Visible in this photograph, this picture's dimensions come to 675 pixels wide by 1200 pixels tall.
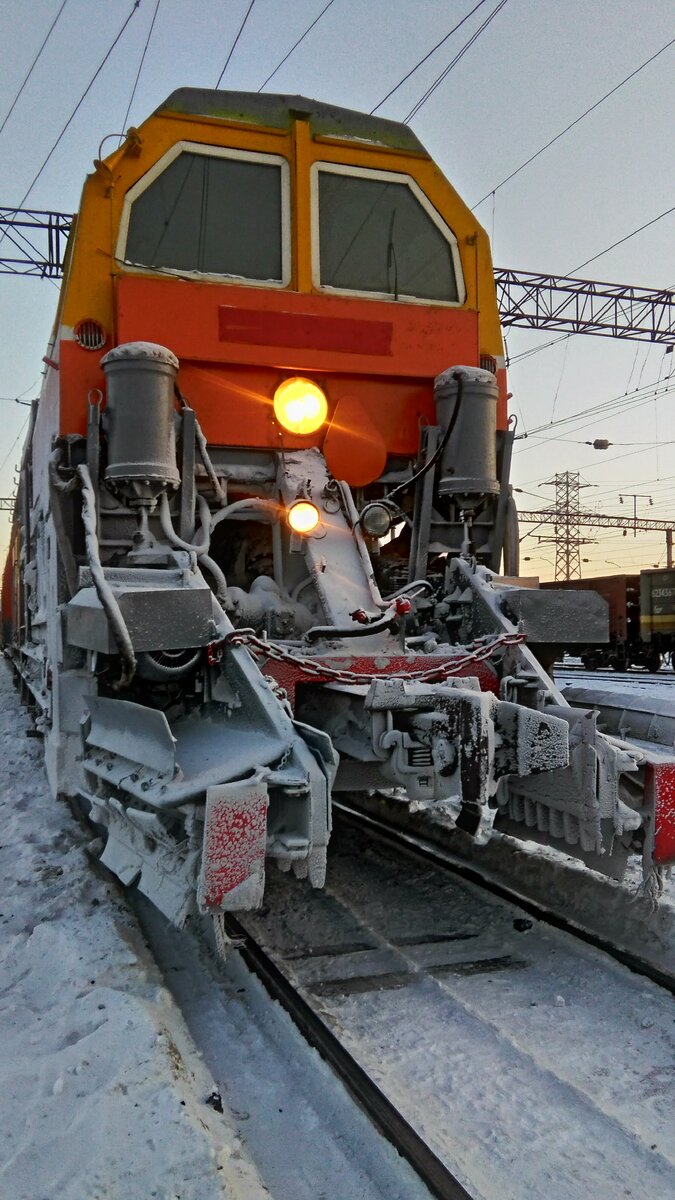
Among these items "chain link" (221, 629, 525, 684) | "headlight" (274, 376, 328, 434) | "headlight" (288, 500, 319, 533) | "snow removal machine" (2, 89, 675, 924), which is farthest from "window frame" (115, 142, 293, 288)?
"chain link" (221, 629, 525, 684)

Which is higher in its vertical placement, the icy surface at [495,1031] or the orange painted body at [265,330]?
the orange painted body at [265,330]

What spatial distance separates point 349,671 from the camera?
13.2 feet

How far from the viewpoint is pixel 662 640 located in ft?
75.7

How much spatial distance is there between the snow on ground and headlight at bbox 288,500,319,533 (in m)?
2.07

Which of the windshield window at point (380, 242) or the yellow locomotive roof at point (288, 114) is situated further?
the windshield window at point (380, 242)

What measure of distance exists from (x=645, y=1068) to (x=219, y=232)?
15.8 feet

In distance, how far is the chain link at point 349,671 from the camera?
3.78m

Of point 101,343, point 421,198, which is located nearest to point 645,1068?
point 101,343

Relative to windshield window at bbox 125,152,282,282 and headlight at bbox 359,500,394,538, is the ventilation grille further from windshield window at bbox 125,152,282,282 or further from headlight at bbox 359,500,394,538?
headlight at bbox 359,500,394,538

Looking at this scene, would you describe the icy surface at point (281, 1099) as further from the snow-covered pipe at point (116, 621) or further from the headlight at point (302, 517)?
the headlight at point (302, 517)

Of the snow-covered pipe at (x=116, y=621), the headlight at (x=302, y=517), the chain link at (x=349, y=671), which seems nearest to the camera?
the snow-covered pipe at (x=116, y=621)

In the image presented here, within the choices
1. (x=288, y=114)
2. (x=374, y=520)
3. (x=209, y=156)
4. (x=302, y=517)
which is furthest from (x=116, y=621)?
(x=288, y=114)

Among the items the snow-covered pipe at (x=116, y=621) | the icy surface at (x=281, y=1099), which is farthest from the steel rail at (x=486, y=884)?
the snow-covered pipe at (x=116, y=621)

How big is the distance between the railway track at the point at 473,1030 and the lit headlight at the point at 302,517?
6.34 ft
